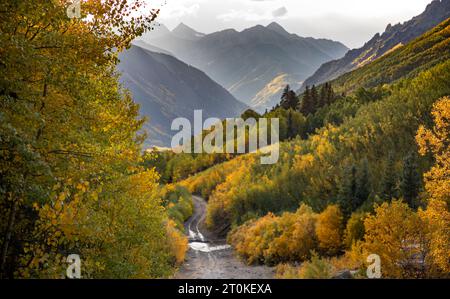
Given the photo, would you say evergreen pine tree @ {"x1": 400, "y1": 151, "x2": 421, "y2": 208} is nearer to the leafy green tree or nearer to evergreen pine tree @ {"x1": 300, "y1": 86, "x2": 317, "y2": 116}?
the leafy green tree

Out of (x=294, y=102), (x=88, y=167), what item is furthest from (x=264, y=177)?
(x=294, y=102)

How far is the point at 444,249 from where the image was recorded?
50.7 feet

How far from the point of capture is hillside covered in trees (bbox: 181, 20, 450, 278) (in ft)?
57.4

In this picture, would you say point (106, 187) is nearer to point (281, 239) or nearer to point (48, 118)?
point (48, 118)

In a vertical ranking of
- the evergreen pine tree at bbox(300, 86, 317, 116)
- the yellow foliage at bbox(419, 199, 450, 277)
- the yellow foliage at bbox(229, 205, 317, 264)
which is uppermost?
the evergreen pine tree at bbox(300, 86, 317, 116)

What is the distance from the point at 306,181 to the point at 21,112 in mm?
46149

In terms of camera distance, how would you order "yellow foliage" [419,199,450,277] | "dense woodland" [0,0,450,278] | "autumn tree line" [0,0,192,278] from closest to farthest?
"autumn tree line" [0,0,192,278], "dense woodland" [0,0,450,278], "yellow foliage" [419,199,450,277]

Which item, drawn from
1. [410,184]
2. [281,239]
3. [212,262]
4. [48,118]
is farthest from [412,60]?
[48,118]

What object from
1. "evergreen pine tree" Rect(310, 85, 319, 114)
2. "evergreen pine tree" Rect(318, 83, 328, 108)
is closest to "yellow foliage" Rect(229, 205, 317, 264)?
"evergreen pine tree" Rect(310, 85, 319, 114)

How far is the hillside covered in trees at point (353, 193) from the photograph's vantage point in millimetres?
17500

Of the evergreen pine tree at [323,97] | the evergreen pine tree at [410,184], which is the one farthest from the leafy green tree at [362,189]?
the evergreen pine tree at [323,97]

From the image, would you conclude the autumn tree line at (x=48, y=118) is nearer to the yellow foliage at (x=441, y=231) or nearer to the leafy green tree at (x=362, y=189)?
the yellow foliage at (x=441, y=231)

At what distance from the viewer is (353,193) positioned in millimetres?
33156
